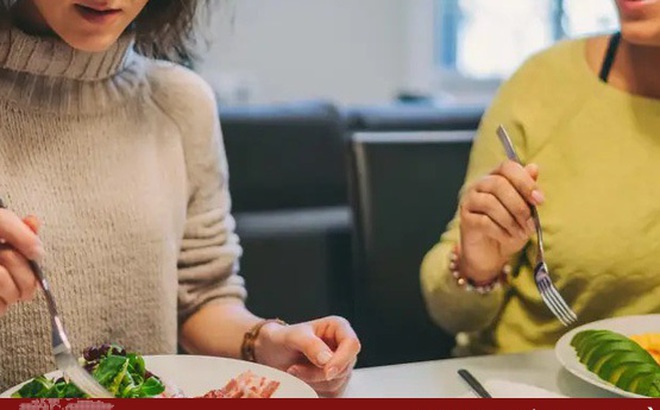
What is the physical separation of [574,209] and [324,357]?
0.45 meters

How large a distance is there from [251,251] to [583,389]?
38.5 inches

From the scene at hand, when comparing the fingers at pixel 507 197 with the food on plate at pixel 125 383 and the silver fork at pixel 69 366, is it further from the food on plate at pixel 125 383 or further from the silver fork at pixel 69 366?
the silver fork at pixel 69 366

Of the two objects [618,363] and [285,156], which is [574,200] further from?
[285,156]

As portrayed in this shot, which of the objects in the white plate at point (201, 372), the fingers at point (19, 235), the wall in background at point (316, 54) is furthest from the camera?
the wall in background at point (316, 54)

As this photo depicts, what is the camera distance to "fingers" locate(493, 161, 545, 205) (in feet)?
3.32

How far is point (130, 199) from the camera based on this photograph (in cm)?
105

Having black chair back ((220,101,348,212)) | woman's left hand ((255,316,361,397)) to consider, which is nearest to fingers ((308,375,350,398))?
woman's left hand ((255,316,361,397))

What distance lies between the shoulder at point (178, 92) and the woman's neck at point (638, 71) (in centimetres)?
53

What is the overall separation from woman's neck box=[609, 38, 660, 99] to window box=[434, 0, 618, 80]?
2895 mm

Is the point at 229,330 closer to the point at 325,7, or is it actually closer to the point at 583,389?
the point at 583,389

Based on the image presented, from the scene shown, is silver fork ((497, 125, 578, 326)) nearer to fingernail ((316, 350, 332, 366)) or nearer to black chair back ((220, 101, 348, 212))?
fingernail ((316, 350, 332, 366))

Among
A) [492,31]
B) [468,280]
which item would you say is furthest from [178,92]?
[492,31]

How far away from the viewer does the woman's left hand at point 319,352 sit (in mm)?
896

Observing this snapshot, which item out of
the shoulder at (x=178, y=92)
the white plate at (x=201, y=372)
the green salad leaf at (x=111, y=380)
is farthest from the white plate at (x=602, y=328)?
the shoulder at (x=178, y=92)
